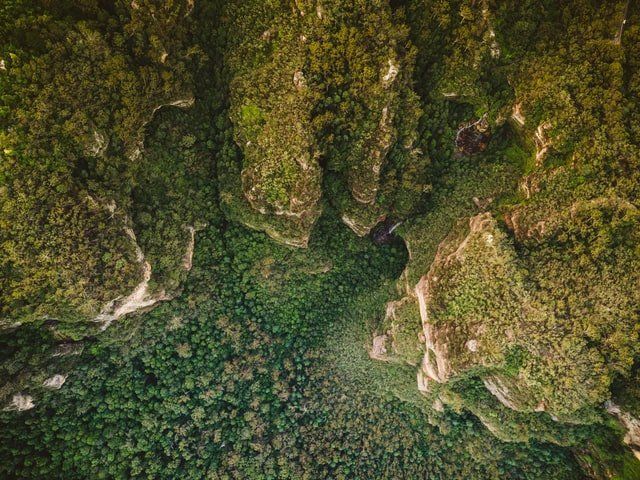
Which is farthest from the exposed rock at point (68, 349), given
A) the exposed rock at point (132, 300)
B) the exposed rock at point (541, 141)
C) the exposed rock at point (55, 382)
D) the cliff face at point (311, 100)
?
the exposed rock at point (541, 141)

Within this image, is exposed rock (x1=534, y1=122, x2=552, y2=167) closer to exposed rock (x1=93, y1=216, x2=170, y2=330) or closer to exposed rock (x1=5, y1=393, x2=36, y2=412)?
exposed rock (x1=93, y1=216, x2=170, y2=330)

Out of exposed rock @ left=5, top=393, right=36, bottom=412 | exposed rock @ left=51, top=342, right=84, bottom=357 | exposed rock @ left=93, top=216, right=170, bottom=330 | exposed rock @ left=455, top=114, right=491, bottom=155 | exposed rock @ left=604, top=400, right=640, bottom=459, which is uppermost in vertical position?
exposed rock @ left=455, top=114, right=491, bottom=155

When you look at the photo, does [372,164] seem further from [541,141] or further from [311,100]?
[541,141]

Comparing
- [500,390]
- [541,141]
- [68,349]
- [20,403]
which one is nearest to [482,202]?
[541,141]

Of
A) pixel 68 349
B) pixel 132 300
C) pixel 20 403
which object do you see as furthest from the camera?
pixel 132 300

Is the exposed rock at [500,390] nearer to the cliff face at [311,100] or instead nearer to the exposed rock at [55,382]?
the cliff face at [311,100]

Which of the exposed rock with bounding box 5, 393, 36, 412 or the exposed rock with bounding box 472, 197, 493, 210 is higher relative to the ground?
the exposed rock with bounding box 472, 197, 493, 210

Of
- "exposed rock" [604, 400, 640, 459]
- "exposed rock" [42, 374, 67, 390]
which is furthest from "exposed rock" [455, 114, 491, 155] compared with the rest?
"exposed rock" [42, 374, 67, 390]

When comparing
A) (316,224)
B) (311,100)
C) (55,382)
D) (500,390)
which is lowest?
(55,382)
